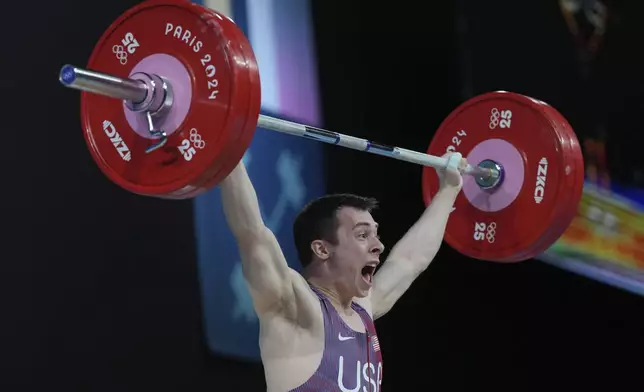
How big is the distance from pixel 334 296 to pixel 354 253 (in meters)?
0.14

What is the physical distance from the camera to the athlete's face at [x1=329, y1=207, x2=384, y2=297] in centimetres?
256

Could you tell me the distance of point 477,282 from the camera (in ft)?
14.3

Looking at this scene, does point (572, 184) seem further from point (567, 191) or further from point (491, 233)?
point (491, 233)

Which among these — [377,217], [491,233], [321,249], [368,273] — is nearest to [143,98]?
[321,249]

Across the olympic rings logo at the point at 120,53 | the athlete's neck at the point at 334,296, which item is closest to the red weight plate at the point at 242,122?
the olympic rings logo at the point at 120,53

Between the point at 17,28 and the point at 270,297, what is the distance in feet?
→ 4.26

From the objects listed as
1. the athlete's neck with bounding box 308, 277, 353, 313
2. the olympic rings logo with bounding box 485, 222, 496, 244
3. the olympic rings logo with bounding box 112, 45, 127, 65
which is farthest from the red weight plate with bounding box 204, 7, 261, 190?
the olympic rings logo with bounding box 485, 222, 496, 244

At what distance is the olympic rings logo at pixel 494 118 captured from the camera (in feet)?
9.86

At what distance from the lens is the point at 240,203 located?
2141 mm

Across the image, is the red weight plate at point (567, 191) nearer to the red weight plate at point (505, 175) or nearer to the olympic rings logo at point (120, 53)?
the red weight plate at point (505, 175)

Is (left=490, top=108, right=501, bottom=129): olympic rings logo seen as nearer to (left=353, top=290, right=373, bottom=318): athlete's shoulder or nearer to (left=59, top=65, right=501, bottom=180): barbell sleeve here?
(left=59, top=65, right=501, bottom=180): barbell sleeve

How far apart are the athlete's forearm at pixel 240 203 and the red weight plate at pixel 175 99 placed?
167 mm

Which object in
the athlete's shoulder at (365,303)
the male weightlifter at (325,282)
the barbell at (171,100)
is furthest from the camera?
the athlete's shoulder at (365,303)

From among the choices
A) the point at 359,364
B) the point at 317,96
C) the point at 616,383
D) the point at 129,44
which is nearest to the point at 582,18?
the point at 317,96
